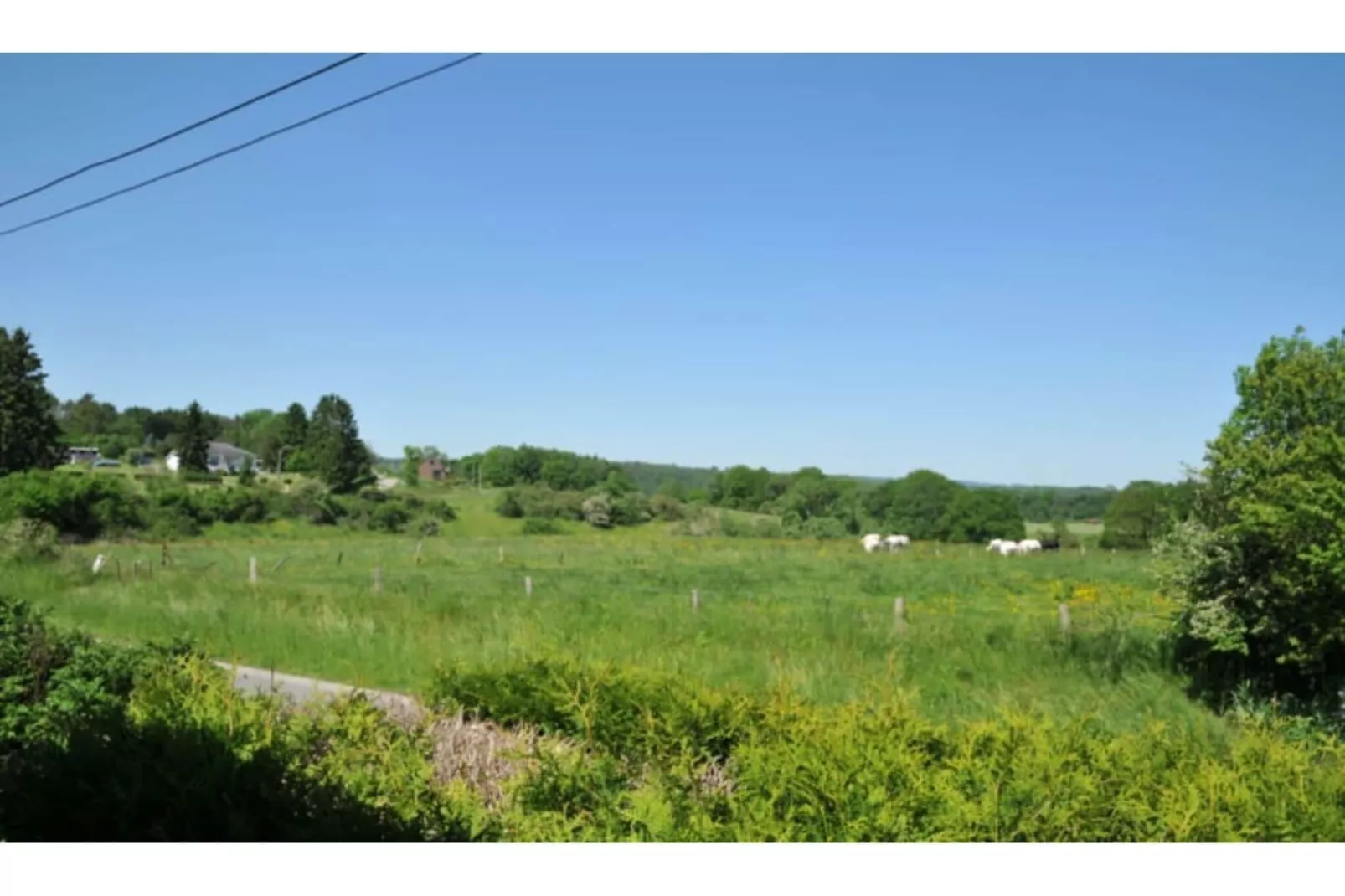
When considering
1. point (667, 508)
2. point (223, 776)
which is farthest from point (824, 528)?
point (223, 776)

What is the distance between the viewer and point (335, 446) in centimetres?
4134

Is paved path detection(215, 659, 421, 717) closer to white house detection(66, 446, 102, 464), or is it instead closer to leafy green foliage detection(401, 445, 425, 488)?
white house detection(66, 446, 102, 464)

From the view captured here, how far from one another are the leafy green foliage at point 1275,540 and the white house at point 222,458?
3879cm

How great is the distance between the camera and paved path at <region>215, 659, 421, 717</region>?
21.5ft

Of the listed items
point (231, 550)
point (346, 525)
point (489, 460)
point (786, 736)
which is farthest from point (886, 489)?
point (786, 736)

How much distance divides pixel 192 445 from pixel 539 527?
18985 millimetres

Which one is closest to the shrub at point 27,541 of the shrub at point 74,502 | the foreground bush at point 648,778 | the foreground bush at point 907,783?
the shrub at point 74,502

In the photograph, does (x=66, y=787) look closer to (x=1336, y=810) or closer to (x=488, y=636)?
(x=1336, y=810)

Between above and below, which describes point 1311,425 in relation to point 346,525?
above

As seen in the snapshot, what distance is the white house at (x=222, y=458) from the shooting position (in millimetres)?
40281

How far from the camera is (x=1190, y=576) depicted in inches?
429

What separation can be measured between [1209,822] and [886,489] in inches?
2359

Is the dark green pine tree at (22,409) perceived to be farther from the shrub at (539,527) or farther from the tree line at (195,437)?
the shrub at (539,527)
